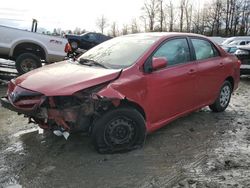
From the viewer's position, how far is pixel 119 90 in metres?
4.80

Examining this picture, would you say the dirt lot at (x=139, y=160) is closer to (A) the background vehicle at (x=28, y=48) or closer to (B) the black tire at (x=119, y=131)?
(B) the black tire at (x=119, y=131)

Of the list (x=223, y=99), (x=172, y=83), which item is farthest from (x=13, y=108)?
(x=223, y=99)

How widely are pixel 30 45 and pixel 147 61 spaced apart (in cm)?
668

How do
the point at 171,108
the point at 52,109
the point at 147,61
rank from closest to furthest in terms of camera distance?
the point at 52,109 < the point at 147,61 < the point at 171,108

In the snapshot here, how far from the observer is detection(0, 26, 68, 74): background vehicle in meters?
10.7

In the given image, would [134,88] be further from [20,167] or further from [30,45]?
[30,45]

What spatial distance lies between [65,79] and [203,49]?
2.96 m

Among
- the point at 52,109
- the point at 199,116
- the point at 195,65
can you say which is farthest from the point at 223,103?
the point at 52,109

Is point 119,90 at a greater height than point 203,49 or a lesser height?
lesser

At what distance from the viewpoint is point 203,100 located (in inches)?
259

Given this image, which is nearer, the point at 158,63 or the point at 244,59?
the point at 158,63

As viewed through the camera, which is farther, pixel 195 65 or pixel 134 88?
pixel 195 65

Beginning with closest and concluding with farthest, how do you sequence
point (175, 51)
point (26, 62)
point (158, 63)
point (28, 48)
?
point (158, 63)
point (175, 51)
point (26, 62)
point (28, 48)

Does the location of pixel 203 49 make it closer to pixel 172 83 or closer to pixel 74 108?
pixel 172 83
